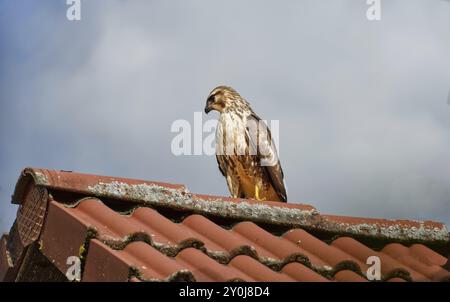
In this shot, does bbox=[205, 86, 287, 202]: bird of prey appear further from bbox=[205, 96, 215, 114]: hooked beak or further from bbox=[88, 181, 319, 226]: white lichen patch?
bbox=[88, 181, 319, 226]: white lichen patch

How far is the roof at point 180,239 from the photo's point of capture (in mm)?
4367

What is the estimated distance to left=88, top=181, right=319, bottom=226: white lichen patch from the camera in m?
5.02

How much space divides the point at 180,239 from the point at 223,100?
4.93 metres

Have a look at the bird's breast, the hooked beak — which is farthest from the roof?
the hooked beak

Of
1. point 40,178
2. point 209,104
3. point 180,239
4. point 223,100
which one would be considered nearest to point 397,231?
point 180,239

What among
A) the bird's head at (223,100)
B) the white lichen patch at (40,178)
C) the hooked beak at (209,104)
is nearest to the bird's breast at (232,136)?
the bird's head at (223,100)

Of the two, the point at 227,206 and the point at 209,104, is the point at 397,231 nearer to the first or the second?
the point at 227,206

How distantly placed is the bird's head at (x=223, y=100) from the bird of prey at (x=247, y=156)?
0.02m

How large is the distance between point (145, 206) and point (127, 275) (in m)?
1.05

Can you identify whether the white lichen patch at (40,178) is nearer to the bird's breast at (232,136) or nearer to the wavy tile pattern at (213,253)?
the wavy tile pattern at (213,253)

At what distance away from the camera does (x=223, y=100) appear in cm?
952

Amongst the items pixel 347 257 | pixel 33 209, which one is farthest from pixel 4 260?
pixel 347 257
